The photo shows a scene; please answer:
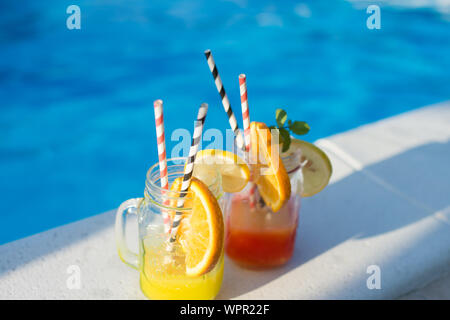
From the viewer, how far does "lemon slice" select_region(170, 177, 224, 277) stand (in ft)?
2.63

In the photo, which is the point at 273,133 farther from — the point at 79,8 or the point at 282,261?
the point at 79,8

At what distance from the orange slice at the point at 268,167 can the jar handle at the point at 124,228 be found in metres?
0.23

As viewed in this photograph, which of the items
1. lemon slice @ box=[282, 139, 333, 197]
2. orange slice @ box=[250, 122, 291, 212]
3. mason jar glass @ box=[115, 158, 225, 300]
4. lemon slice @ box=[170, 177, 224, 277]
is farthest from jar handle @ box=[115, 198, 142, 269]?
lemon slice @ box=[282, 139, 333, 197]

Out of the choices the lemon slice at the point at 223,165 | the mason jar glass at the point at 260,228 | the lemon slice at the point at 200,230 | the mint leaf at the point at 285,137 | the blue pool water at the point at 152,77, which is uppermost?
the mint leaf at the point at 285,137

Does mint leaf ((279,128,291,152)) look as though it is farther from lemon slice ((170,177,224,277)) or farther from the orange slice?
lemon slice ((170,177,224,277))

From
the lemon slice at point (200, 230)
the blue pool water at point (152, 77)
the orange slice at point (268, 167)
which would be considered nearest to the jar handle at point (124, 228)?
the lemon slice at point (200, 230)

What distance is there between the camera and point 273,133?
914 millimetres

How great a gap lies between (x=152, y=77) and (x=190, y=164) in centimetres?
245

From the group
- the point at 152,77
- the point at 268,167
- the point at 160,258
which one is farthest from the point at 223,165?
the point at 152,77

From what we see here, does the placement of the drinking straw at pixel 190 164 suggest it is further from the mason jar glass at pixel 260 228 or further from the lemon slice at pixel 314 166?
the lemon slice at pixel 314 166

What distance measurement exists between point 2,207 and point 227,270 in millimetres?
1572

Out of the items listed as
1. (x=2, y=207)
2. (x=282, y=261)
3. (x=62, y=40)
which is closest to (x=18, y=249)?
(x=282, y=261)

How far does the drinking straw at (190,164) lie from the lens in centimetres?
75

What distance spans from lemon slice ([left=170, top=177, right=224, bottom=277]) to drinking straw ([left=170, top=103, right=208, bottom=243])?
0.04 feet
